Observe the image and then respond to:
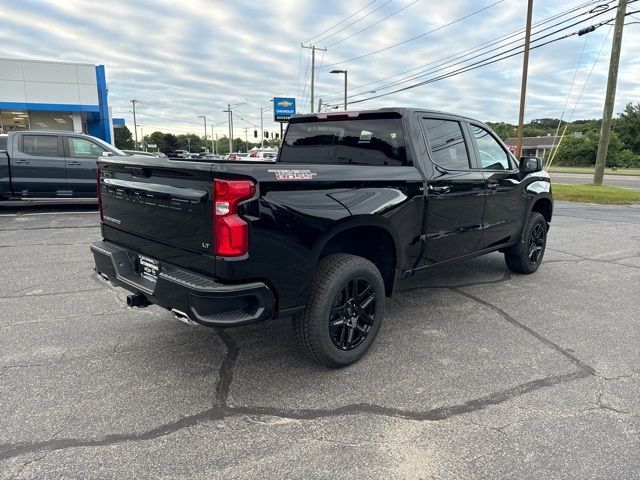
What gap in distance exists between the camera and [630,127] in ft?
196

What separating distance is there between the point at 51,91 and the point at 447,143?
29.2 meters

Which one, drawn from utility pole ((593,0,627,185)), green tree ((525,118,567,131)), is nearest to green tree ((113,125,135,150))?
utility pole ((593,0,627,185))

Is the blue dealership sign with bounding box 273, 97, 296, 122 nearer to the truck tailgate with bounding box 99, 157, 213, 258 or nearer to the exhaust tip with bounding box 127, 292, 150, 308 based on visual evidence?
the truck tailgate with bounding box 99, 157, 213, 258

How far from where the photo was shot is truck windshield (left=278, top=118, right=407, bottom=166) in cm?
388

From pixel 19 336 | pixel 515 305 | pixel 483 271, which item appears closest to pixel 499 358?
pixel 515 305

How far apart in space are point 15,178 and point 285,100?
1675 inches

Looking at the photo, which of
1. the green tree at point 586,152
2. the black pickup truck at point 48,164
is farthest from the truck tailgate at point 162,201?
the green tree at point 586,152

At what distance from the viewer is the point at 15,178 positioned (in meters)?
9.51

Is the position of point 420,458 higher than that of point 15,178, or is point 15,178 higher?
point 15,178

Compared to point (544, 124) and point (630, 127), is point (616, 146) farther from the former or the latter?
point (544, 124)

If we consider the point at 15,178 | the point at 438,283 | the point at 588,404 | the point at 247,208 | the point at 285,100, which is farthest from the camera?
the point at 285,100

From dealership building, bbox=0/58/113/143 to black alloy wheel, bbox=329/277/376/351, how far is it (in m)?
29.3

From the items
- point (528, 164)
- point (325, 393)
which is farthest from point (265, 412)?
point (528, 164)

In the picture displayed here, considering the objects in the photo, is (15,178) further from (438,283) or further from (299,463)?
(299,463)
